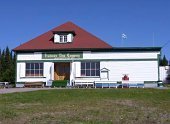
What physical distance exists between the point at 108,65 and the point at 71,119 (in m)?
31.0

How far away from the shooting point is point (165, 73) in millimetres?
65250

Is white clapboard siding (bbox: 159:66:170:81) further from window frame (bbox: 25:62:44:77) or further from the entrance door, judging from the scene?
window frame (bbox: 25:62:44:77)

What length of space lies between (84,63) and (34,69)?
18.3 feet

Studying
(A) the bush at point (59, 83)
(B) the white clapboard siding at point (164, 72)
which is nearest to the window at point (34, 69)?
(A) the bush at point (59, 83)

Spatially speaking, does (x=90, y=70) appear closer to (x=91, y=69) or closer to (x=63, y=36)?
(x=91, y=69)

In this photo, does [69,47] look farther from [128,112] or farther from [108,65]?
[128,112]

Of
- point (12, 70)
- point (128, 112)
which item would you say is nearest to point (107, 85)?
point (128, 112)

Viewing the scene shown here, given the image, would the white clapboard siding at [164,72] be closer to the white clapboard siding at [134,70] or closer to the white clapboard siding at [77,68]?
the white clapboard siding at [134,70]

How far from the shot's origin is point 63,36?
4538 centimetres

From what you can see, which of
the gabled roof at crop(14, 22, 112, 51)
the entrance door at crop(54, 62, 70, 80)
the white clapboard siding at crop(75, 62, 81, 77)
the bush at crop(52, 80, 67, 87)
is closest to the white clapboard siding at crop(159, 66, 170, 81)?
the gabled roof at crop(14, 22, 112, 51)

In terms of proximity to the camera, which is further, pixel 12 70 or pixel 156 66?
pixel 12 70

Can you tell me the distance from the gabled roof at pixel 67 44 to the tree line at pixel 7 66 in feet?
89.6

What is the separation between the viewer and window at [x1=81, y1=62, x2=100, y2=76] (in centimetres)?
4294

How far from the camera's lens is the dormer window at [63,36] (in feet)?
148
